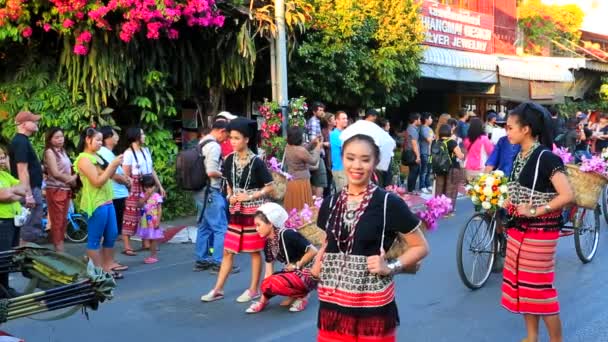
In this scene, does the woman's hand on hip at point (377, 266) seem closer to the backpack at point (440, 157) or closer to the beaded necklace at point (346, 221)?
the beaded necklace at point (346, 221)

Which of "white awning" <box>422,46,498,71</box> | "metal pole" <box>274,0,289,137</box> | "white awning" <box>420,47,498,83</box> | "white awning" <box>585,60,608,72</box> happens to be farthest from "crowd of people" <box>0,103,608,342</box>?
"white awning" <box>585,60,608,72</box>

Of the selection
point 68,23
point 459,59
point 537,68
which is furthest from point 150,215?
point 537,68

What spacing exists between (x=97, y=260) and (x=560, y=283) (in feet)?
16.5

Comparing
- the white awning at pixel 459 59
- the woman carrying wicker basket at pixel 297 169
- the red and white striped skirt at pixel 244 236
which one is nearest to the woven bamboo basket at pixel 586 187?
the red and white striped skirt at pixel 244 236

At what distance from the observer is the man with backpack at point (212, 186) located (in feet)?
24.9

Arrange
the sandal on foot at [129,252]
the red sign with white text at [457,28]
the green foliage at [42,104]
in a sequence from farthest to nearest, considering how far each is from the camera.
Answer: the red sign with white text at [457,28] < the green foliage at [42,104] < the sandal on foot at [129,252]

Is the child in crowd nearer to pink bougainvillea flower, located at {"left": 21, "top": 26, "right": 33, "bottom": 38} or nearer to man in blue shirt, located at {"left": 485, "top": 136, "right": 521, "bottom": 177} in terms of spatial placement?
pink bougainvillea flower, located at {"left": 21, "top": 26, "right": 33, "bottom": 38}

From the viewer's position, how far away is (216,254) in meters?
7.72

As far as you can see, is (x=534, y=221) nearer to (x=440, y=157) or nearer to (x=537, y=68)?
(x=440, y=157)

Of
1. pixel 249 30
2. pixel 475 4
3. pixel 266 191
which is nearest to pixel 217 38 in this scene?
pixel 249 30

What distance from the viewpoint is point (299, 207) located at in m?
10.4

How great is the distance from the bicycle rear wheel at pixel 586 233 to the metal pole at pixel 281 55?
5120mm

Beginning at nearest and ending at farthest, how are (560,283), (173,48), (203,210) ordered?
(560,283), (203,210), (173,48)

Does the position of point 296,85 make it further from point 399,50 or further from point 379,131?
point 379,131
